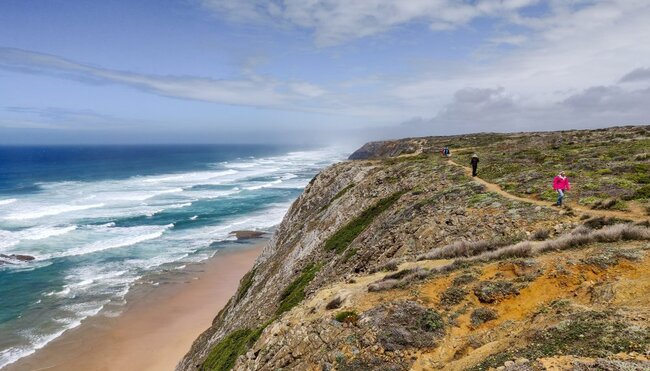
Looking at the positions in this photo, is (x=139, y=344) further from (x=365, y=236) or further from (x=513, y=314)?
(x=513, y=314)

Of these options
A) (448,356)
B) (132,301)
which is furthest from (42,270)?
(448,356)

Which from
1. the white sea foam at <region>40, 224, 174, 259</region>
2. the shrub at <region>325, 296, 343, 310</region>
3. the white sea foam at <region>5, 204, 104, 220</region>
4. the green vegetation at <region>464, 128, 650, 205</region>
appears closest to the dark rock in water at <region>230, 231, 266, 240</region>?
the white sea foam at <region>40, 224, 174, 259</region>

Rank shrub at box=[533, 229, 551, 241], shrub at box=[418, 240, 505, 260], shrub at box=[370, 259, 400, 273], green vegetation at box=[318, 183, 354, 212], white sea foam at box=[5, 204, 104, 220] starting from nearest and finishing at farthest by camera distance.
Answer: shrub at box=[533, 229, 551, 241] < shrub at box=[418, 240, 505, 260] < shrub at box=[370, 259, 400, 273] < green vegetation at box=[318, 183, 354, 212] < white sea foam at box=[5, 204, 104, 220]

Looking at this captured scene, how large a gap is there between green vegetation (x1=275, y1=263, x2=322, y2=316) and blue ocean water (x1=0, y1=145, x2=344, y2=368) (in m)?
25.1

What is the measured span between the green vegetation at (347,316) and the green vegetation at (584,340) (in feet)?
13.4

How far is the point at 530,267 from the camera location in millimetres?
12211

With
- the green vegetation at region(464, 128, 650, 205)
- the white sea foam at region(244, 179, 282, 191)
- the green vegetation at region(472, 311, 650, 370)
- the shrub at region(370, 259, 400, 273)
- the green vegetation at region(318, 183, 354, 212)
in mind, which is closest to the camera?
the green vegetation at region(472, 311, 650, 370)

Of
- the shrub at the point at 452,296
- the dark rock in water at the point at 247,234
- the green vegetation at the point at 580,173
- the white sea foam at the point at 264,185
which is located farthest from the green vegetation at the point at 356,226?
the white sea foam at the point at 264,185

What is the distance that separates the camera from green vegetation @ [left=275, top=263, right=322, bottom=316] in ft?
65.7

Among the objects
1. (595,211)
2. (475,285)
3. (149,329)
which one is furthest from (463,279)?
(149,329)

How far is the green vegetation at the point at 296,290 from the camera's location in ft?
65.7

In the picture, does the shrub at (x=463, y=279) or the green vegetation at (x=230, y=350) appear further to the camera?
the green vegetation at (x=230, y=350)

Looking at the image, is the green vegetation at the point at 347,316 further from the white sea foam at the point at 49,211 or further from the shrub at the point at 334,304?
the white sea foam at the point at 49,211

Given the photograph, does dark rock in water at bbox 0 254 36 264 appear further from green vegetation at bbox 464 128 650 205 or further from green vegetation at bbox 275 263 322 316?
green vegetation at bbox 464 128 650 205
